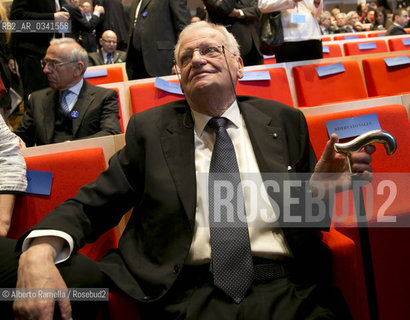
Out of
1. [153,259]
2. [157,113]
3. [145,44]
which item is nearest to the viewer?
[153,259]

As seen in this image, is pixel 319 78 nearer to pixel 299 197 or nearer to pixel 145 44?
pixel 145 44

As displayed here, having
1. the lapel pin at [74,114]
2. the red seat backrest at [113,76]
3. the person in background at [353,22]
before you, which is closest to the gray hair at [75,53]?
the lapel pin at [74,114]

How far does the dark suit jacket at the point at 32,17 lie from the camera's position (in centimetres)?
312

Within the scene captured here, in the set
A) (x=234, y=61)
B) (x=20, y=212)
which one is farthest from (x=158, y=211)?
(x=234, y=61)

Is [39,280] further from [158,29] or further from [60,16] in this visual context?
[60,16]

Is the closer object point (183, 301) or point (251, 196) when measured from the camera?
point (183, 301)

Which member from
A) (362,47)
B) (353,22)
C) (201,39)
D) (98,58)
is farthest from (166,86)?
(353,22)

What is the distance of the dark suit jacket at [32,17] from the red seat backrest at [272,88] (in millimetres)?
1846

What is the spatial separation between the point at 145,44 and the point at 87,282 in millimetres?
2550

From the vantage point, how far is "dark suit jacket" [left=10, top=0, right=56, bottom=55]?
10.2 feet

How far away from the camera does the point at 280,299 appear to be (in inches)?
42.1

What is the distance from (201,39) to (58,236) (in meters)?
0.87

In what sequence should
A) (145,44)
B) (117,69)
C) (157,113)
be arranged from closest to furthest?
(157,113), (145,44), (117,69)

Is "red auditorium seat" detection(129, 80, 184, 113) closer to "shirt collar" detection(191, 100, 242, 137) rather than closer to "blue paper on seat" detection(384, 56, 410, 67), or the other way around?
"shirt collar" detection(191, 100, 242, 137)
